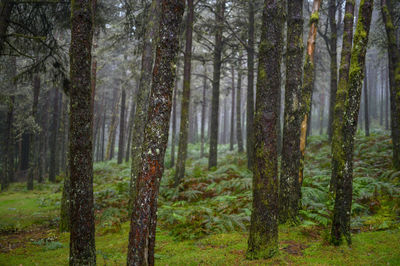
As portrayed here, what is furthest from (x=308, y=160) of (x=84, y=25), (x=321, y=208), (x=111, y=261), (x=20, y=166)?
(x=20, y=166)

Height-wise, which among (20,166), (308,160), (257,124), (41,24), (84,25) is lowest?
(20,166)

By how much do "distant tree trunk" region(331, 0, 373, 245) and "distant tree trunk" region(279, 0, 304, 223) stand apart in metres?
1.35

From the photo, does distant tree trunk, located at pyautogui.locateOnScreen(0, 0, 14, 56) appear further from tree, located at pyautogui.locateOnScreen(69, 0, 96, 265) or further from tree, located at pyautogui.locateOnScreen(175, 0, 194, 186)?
tree, located at pyautogui.locateOnScreen(175, 0, 194, 186)

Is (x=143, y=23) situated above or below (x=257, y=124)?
above

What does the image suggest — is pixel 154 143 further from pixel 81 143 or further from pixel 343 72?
pixel 343 72

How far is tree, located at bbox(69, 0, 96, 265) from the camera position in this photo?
425 cm

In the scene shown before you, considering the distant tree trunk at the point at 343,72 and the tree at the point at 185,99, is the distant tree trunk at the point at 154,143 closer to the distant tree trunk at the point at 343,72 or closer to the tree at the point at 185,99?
the distant tree trunk at the point at 343,72

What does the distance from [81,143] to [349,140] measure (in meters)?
5.06

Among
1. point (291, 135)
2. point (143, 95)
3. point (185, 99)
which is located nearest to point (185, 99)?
point (185, 99)

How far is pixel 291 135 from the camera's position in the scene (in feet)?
21.2

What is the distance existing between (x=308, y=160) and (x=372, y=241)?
987 centimetres

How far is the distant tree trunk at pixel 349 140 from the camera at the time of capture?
5.08 metres

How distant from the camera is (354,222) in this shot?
648 centimetres

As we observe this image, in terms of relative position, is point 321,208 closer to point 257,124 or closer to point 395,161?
point 257,124
